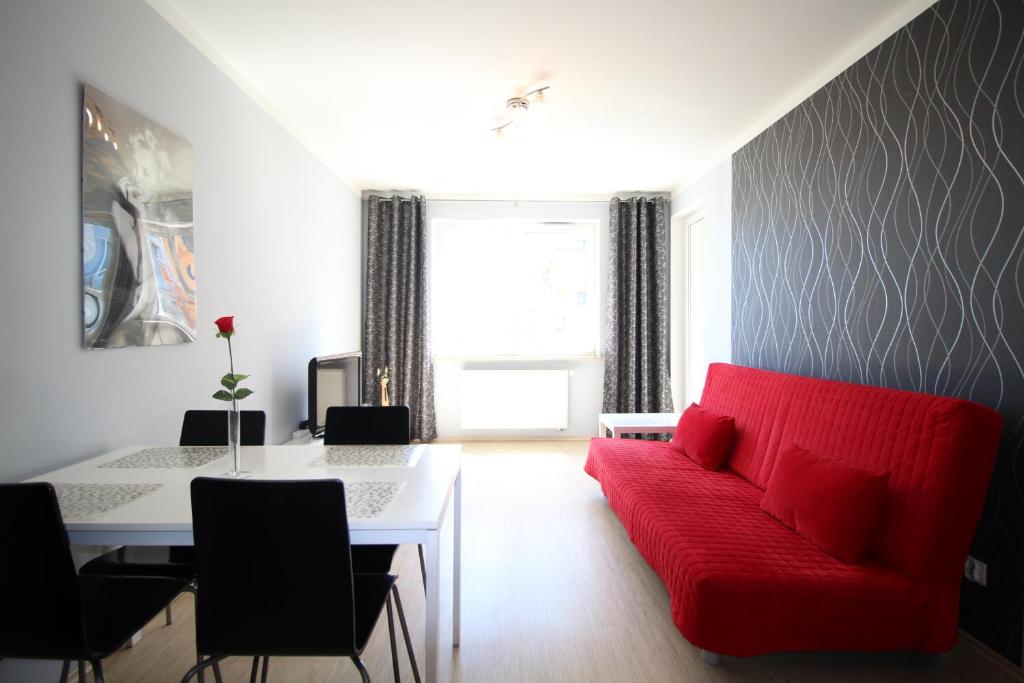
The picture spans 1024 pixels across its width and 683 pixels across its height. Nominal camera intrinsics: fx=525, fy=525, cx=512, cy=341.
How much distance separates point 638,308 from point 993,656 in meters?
3.73

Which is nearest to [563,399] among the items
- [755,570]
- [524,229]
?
[524,229]

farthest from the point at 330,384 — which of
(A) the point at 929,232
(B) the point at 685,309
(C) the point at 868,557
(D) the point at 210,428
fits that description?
(A) the point at 929,232

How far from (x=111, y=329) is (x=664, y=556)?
2265 millimetres

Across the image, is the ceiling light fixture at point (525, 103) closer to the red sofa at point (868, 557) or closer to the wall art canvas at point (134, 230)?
the wall art canvas at point (134, 230)

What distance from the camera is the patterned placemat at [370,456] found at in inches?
75.0

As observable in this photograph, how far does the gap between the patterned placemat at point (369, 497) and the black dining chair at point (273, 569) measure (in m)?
0.14

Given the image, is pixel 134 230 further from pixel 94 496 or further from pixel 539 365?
pixel 539 365

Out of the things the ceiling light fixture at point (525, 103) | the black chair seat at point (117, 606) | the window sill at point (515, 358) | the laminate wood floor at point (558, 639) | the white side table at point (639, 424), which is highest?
the ceiling light fixture at point (525, 103)

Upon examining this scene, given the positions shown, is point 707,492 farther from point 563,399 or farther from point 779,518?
point 563,399

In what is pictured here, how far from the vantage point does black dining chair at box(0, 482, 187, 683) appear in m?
1.15

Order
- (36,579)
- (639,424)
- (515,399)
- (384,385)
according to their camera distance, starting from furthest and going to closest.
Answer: (515,399)
(384,385)
(639,424)
(36,579)

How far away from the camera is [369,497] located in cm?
152

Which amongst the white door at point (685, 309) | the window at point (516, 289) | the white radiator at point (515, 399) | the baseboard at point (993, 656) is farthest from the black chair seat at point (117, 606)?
the white door at point (685, 309)

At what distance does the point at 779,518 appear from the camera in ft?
7.31
